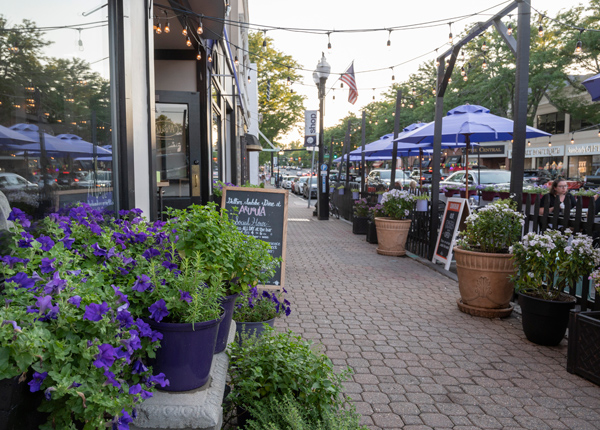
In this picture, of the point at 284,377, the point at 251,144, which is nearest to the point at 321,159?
the point at 251,144

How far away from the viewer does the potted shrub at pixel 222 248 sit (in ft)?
9.04

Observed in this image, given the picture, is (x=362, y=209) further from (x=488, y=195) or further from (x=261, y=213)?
(x=261, y=213)

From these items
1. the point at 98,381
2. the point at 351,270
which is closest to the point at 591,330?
the point at 98,381

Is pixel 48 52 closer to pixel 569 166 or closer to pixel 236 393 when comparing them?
pixel 236 393

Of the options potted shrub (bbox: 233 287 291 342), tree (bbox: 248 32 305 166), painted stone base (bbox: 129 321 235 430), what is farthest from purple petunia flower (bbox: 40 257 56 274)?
tree (bbox: 248 32 305 166)

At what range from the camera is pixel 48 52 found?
9.17ft

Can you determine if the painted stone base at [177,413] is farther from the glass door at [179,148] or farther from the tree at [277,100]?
the tree at [277,100]

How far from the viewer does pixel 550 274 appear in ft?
16.3

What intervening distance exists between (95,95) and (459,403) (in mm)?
3501

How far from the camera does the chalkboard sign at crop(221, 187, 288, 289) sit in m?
5.94

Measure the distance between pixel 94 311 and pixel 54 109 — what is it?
1668 mm

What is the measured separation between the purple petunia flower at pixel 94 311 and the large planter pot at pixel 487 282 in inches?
196

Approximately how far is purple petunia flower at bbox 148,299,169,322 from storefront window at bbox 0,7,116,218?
102cm

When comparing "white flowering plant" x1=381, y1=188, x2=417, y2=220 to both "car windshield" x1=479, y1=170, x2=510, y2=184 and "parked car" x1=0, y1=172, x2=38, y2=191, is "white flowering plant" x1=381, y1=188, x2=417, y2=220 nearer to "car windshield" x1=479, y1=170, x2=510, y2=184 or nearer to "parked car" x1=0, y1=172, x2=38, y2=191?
"parked car" x1=0, y1=172, x2=38, y2=191
